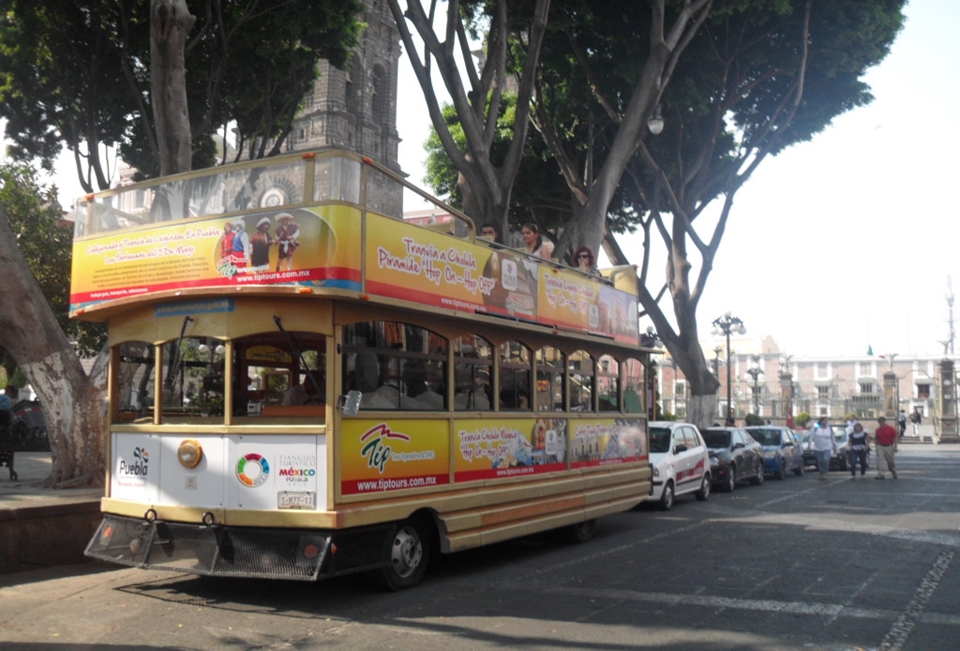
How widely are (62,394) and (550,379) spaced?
21.9 feet

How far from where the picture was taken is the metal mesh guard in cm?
780

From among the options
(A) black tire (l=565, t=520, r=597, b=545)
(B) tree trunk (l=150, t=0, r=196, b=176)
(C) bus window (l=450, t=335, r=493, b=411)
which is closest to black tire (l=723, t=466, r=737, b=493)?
(A) black tire (l=565, t=520, r=597, b=545)

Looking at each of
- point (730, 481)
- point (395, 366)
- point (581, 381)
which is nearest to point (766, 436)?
point (730, 481)

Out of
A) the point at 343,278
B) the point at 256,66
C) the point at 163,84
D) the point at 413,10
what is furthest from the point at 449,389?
the point at 256,66

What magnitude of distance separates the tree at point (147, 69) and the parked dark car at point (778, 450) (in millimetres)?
15522

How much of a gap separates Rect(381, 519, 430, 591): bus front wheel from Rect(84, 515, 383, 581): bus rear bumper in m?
0.25

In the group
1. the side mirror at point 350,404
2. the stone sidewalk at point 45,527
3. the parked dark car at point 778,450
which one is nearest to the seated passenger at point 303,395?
the side mirror at point 350,404

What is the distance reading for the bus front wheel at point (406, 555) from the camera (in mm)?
8594

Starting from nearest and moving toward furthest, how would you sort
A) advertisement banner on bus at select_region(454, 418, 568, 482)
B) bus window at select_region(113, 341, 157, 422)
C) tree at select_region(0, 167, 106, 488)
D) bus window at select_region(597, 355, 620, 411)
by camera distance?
bus window at select_region(113, 341, 157, 422) < advertisement banner on bus at select_region(454, 418, 568, 482) < tree at select_region(0, 167, 106, 488) < bus window at select_region(597, 355, 620, 411)

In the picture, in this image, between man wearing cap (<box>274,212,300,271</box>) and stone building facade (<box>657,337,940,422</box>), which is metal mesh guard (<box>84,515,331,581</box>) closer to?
man wearing cap (<box>274,212,300,271</box>)

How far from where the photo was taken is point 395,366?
8914 mm

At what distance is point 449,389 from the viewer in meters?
9.66

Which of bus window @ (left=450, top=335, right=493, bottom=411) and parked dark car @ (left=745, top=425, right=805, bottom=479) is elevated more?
bus window @ (left=450, top=335, right=493, bottom=411)

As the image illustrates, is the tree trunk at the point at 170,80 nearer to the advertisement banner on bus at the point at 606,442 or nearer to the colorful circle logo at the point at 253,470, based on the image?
the colorful circle logo at the point at 253,470
